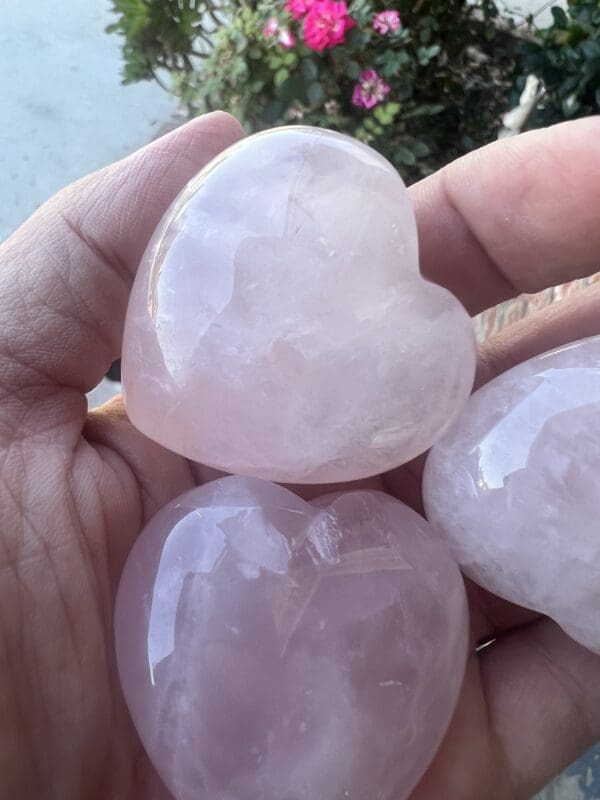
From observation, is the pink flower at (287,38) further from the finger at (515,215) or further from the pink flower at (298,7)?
the finger at (515,215)

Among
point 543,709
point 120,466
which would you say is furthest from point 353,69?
point 543,709

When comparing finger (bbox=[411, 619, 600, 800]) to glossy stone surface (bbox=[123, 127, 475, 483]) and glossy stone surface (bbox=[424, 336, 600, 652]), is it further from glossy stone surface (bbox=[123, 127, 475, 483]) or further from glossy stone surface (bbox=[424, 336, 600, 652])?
glossy stone surface (bbox=[123, 127, 475, 483])

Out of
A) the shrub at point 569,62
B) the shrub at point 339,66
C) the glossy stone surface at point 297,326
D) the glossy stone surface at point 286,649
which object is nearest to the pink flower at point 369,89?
the shrub at point 339,66

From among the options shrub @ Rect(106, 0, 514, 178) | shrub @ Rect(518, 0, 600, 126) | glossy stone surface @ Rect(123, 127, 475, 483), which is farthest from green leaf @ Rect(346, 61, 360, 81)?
glossy stone surface @ Rect(123, 127, 475, 483)

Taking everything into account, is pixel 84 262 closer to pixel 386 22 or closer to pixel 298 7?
pixel 298 7

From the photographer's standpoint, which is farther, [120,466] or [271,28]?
[271,28]
